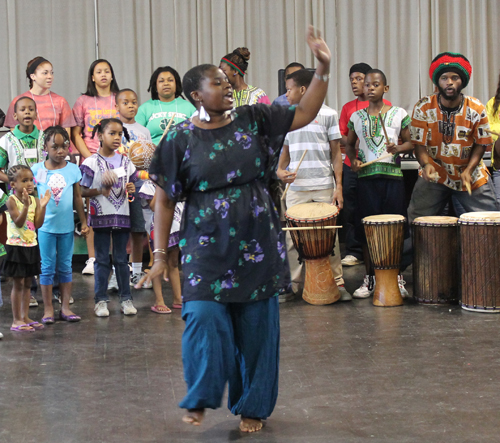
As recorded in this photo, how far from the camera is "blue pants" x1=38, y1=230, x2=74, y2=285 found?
527 cm

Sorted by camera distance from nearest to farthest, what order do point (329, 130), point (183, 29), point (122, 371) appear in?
point (122, 371)
point (329, 130)
point (183, 29)

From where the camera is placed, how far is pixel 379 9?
10.2 meters

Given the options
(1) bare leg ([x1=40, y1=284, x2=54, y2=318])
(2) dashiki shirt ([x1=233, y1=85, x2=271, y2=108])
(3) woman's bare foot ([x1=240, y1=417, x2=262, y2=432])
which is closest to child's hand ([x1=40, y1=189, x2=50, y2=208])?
(1) bare leg ([x1=40, y1=284, x2=54, y2=318])

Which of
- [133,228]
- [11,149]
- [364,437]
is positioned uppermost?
[11,149]

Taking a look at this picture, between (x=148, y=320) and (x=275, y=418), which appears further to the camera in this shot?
(x=148, y=320)

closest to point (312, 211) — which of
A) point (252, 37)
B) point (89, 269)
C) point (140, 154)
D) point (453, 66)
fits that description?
point (140, 154)

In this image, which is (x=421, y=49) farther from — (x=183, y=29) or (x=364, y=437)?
(x=364, y=437)

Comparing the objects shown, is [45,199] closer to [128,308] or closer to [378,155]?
[128,308]

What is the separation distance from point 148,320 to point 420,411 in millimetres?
2492

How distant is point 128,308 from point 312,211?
1.55m

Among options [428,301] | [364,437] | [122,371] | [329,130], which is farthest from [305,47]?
[364,437]

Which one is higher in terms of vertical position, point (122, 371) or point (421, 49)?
point (421, 49)

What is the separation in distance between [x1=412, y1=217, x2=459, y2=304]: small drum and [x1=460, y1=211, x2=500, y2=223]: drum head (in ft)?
0.56

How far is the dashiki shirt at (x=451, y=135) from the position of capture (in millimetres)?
5633
